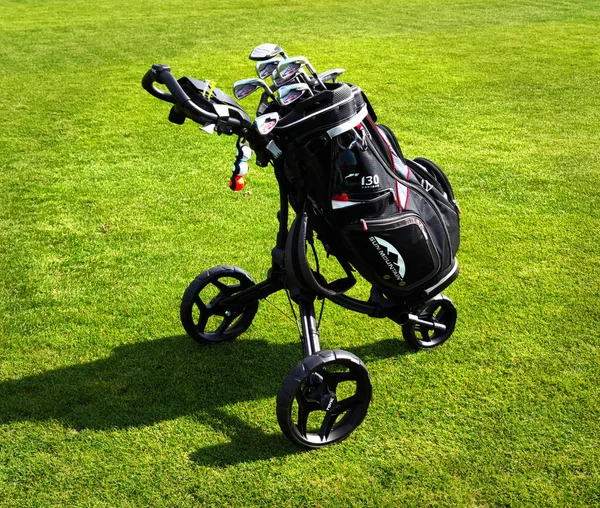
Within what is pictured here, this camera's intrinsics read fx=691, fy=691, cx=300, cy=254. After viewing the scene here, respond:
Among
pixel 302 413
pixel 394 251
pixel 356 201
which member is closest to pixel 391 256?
pixel 394 251

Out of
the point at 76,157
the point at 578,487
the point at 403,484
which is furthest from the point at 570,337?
the point at 76,157

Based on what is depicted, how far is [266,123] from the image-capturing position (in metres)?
2.97

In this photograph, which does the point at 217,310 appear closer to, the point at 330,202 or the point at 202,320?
the point at 202,320

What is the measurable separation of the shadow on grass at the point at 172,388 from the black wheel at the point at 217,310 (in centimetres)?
8

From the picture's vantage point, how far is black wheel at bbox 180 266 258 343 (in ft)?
12.9

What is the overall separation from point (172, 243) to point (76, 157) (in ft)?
6.90

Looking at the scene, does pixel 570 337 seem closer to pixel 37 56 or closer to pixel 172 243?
pixel 172 243

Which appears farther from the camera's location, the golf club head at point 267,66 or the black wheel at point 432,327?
the black wheel at point 432,327

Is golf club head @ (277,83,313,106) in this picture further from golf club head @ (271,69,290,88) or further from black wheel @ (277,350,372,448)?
black wheel @ (277,350,372,448)

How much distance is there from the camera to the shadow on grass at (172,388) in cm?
347

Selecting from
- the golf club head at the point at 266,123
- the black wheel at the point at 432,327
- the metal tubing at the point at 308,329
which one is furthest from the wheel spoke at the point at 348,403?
the golf club head at the point at 266,123

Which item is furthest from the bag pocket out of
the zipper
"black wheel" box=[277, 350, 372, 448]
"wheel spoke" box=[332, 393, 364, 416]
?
"wheel spoke" box=[332, 393, 364, 416]

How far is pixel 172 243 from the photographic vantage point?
520cm

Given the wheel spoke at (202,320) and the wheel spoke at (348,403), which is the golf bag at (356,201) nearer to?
the wheel spoke at (348,403)
